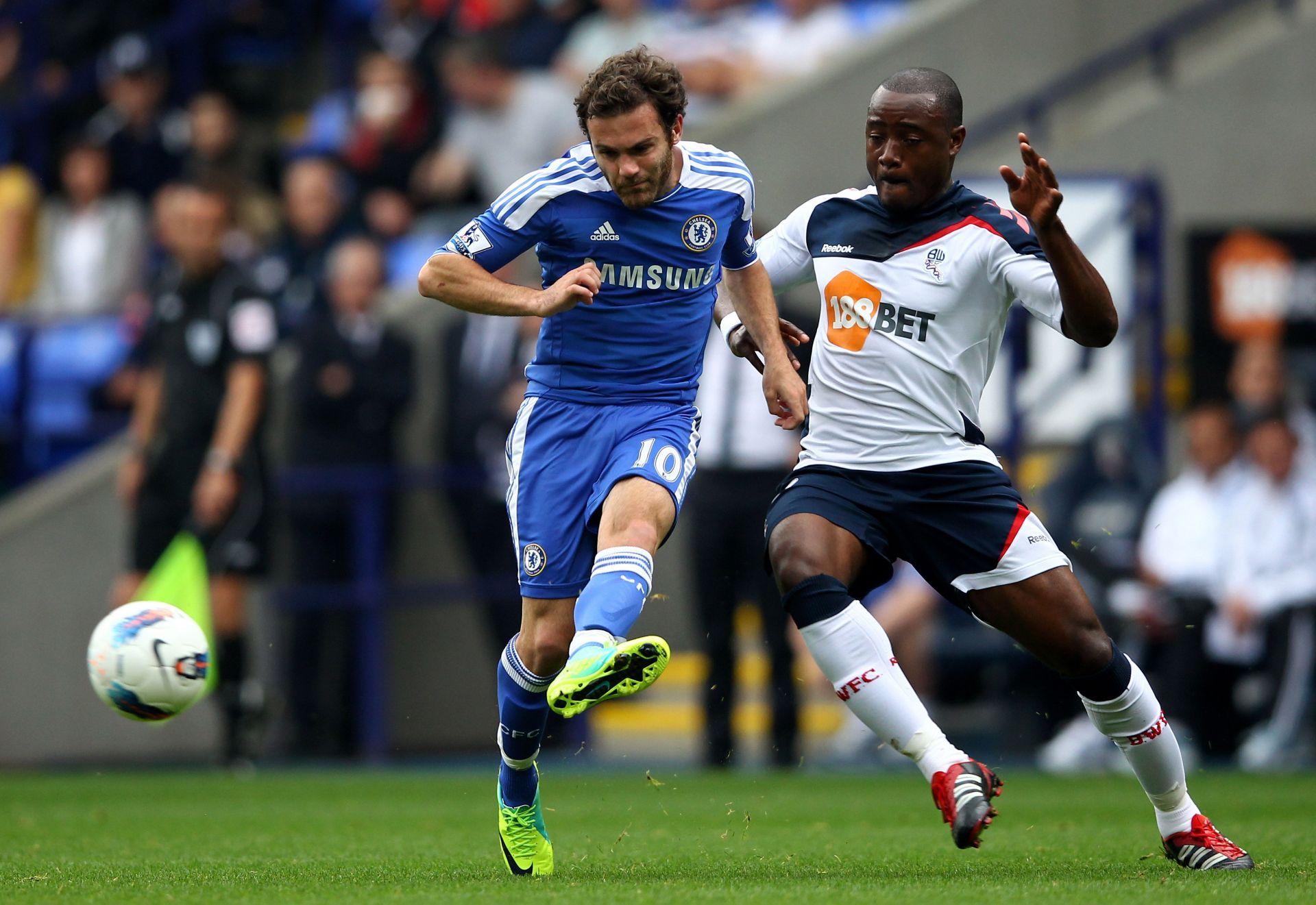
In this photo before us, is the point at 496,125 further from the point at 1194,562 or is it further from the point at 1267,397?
the point at 1194,562

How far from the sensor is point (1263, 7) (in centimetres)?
1391

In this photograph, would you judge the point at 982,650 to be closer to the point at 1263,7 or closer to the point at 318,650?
the point at 318,650

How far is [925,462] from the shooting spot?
5.97 m

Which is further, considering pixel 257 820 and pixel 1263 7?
pixel 1263 7

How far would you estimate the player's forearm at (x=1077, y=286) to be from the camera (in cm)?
549

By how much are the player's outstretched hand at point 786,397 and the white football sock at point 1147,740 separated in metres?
1.21

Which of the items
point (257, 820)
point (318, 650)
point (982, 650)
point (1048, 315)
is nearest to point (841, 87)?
point (982, 650)

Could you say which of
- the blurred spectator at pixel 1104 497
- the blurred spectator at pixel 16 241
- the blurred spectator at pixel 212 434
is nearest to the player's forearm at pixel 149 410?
the blurred spectator at pixel 212 434

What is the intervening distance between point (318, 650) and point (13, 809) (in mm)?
3500

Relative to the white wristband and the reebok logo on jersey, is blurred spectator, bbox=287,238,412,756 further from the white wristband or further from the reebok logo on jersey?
the reebok logo on jersey

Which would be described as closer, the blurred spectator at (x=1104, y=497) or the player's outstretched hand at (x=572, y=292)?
the player's outstretched hand at (x=572, y=292)

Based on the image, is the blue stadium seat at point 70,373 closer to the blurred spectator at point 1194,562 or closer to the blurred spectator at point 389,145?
the blurred spectator at point 389,145

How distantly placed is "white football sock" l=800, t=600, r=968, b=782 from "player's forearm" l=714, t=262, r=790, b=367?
985 millimetres

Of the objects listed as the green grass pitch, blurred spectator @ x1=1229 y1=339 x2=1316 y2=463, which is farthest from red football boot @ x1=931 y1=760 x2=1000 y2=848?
blurred spectator @ x1=1229 y1=339 x2=1316 y2=463
